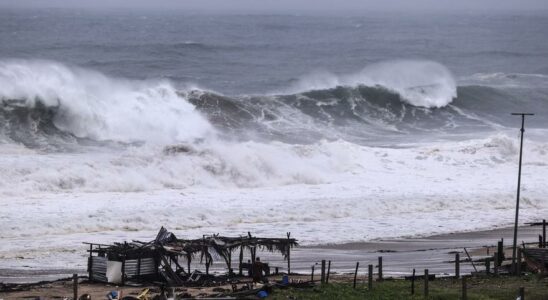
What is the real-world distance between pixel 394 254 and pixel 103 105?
961 inches

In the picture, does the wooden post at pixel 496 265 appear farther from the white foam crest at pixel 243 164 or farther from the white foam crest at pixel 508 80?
the white foam crest at pixel 508 80

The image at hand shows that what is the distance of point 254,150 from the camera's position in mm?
40375

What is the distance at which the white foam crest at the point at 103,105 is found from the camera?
45.4 meters

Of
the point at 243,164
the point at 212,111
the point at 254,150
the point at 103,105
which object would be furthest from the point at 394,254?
the point at 212,111

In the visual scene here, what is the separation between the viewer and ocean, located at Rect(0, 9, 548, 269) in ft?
101

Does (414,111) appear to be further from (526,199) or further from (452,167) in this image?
(526,199)

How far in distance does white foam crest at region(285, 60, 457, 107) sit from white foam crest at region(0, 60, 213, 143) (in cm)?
1214

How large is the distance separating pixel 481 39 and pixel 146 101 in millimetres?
69574

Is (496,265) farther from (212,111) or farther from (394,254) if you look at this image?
(212,111)

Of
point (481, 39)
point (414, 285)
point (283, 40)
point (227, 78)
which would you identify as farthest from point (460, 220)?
point (481, 39)

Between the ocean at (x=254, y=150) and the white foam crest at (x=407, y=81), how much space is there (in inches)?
7.3

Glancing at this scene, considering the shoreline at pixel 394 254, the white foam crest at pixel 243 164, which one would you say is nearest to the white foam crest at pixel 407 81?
the white foam crest at pixel 243 164

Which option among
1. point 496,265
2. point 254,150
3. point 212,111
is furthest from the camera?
point 212,111

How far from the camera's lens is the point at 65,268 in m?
24.3
